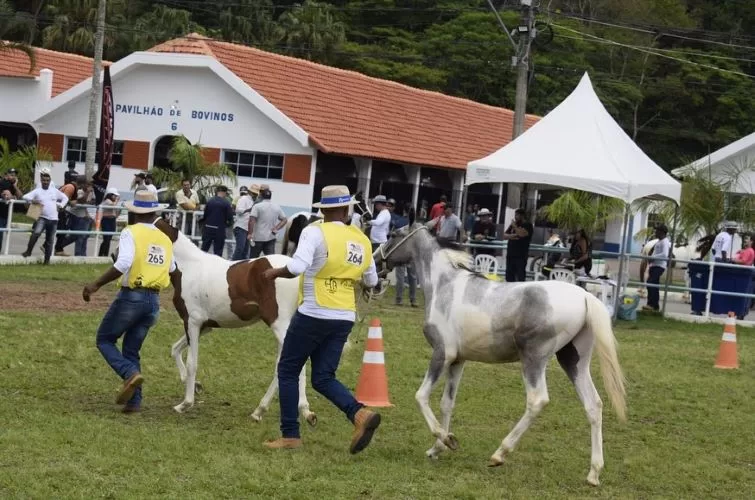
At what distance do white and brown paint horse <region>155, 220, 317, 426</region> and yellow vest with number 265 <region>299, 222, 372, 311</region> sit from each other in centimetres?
160

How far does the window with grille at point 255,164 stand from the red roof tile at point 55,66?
6508mm

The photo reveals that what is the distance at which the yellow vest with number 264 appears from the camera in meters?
10.4

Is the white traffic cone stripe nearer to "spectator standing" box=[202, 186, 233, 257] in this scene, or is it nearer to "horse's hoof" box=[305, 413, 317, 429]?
"horse's hoof" box=[305, 413, 317, 429]

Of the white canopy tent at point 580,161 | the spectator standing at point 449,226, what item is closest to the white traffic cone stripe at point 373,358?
the white canopy tent at point 580,161

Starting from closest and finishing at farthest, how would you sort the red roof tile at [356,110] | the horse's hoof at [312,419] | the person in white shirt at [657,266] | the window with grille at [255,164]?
the horse's hoof at [312,419] < the person in white shirt at [657,266] < the window with grille at [255,164] < the red roof tile at [356,110]

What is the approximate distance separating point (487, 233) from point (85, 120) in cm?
1564

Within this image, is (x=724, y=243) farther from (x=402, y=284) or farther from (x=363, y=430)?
(x=363, y=430)

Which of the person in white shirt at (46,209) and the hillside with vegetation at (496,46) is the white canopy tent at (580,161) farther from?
the hillside with vegetation at (496,46)

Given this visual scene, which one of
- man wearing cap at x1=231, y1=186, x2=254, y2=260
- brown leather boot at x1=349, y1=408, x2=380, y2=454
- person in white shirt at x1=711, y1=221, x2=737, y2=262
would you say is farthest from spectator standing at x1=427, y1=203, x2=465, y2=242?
brown leather boot at x1=349, y1=408, x2=380, y2=454

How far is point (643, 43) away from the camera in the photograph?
61219 mm

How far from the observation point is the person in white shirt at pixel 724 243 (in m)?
24.8

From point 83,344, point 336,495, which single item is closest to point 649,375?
point 83,344

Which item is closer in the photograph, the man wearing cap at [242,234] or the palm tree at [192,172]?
the man wearing cap at [242,234]

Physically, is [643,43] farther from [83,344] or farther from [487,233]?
[83,344]
